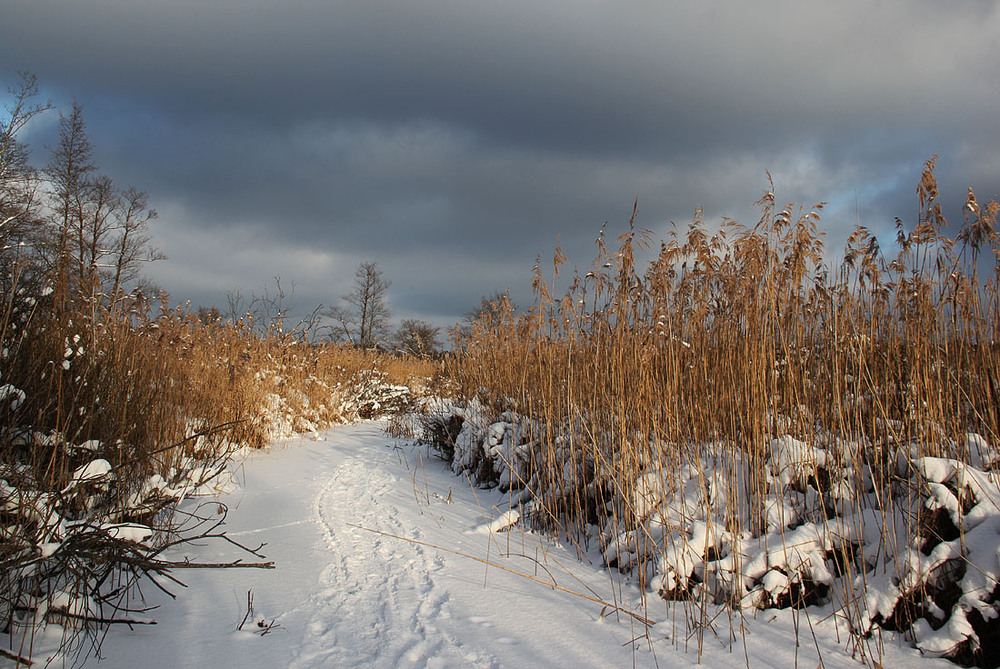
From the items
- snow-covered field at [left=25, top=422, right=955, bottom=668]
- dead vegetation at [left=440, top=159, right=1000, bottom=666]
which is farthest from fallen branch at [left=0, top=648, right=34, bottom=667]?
dead vegetation at [left=440, top=159, right=1000, bottom=666]

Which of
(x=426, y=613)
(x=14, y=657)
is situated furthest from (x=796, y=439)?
(x=14, y=657)

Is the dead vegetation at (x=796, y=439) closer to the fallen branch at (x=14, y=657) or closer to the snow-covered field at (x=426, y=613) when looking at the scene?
the snow-covered field at (x=426, y=613)

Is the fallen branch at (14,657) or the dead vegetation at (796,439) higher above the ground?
the dead vegetation at (796,439)

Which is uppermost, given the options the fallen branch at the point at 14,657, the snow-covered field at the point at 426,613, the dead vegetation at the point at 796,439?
the dead vegetation at the point at 796,439

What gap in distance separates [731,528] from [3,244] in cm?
410

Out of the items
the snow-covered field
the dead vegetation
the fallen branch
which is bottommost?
the snow-covered field

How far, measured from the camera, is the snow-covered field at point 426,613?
1.90 m

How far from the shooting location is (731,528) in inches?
87.5

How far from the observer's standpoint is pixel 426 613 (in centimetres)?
227

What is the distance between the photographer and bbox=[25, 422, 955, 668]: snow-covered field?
6.22ft

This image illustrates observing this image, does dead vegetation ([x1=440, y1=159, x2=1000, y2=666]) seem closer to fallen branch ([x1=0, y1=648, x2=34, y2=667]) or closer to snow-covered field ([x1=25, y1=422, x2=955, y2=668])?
snow-covered field ([x1=25, y1=422, x2=955, y2=668])

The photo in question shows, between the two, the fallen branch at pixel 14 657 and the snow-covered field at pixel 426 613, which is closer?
the fallen branch at pixel 14 657

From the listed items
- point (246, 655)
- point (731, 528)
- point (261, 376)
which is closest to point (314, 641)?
point (246, 655)

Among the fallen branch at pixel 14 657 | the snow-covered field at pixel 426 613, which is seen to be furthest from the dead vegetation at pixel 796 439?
the fallen branch at pixel 14 657
